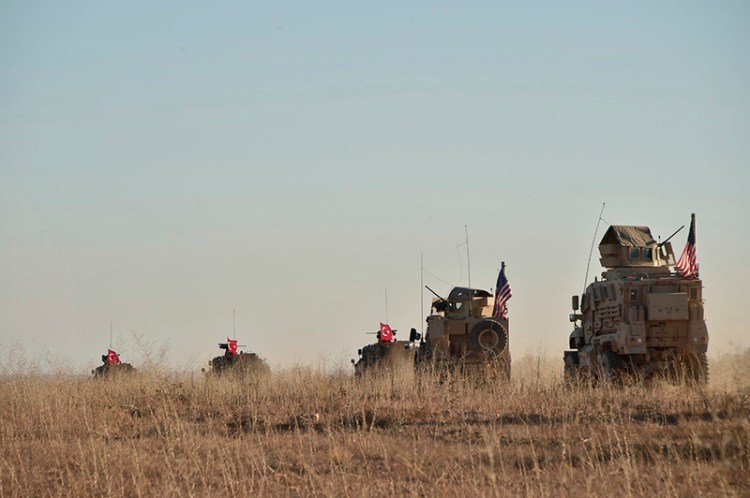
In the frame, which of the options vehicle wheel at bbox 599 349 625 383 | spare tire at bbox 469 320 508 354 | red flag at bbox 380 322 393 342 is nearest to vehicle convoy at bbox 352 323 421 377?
red flag at bbox 380 322 393 342

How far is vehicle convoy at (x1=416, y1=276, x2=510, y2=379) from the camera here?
25.2 meters

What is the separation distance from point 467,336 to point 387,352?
4.45m

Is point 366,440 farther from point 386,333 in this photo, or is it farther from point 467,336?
point 386,333

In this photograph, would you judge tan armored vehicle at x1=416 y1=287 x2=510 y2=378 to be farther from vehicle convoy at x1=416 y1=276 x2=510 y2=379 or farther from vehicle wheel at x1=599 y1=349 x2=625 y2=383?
vehicle wheel at x1=599 y1=349 x2=625 y2=383

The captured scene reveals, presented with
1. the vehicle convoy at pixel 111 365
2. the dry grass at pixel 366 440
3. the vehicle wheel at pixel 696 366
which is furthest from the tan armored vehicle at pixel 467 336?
the vehicle convoy at pixel 111 365

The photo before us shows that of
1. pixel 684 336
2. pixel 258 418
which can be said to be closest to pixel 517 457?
pixel 258 418

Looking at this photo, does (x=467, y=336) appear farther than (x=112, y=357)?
No

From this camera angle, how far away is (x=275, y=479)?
1205 cm

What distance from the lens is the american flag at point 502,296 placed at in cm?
2628

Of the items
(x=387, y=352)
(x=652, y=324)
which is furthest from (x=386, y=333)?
(x=652, y=324)

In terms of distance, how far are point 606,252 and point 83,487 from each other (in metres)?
17.1

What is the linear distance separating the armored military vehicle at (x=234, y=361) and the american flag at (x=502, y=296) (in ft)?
28.3

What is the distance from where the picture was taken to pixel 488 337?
2548 centimetres

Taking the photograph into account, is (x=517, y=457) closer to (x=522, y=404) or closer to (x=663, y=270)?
(x=522, y=404)
